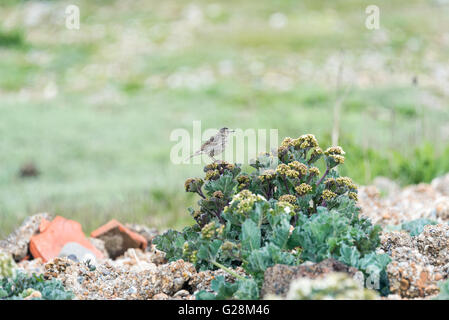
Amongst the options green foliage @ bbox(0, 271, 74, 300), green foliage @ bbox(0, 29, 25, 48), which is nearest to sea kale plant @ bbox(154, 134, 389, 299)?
green foliage @ bbox(0, 271, 74, 300)

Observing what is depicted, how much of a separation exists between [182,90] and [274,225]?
1085 cm

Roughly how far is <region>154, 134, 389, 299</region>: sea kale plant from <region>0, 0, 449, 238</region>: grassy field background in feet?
4.67

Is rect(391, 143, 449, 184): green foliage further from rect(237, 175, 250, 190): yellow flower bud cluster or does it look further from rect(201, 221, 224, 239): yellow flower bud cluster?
rect(201, 221, 224, 239): yellow flower bud cluster

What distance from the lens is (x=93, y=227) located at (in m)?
4.10

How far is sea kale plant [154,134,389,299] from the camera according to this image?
175cm

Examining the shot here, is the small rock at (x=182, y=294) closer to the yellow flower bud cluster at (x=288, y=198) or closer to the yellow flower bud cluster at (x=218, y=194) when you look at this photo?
the yellow flower bud cluster at (x=218, y=194)

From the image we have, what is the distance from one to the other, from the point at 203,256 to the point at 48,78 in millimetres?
14388

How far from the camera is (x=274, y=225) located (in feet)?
5.97

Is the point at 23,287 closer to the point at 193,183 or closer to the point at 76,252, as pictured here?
the point at 193,183

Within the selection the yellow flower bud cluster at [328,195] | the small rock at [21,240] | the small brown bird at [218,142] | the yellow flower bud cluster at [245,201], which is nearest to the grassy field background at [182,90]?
the small rock at [21,240]

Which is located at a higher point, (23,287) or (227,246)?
(227,246)

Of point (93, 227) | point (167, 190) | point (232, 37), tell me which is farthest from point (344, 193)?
point (232, 37)

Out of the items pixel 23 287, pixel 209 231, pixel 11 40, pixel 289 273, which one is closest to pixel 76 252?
pixel 23 287

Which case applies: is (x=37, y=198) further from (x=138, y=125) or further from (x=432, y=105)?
(x=432, y=105)
